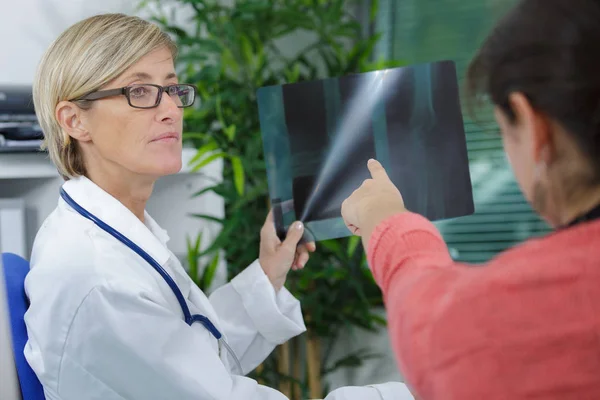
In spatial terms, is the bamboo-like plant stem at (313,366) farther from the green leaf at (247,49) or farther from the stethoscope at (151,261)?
the stethoscope at (151,261)

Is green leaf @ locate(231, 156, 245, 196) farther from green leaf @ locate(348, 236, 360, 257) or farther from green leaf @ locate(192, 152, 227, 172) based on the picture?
green leaf @ locate(348, 236, 360, 257)

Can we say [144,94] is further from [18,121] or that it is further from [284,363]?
[284,363]

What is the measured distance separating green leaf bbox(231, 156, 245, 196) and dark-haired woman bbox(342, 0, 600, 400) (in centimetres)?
141

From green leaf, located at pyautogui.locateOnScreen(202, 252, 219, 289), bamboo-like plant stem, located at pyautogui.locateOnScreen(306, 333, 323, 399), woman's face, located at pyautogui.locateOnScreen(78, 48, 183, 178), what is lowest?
bamboo-like plant stem, located at pyautogui.locateOnScreen(306, 333, 323, 399)

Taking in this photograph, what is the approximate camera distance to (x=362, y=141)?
4.13 feet

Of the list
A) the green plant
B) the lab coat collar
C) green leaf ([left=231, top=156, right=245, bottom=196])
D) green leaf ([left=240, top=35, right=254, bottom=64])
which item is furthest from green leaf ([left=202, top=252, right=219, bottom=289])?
the lab coat collar

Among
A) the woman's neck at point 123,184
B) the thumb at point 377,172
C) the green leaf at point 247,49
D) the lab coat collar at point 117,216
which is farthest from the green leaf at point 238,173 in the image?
the thumb at point 377,172

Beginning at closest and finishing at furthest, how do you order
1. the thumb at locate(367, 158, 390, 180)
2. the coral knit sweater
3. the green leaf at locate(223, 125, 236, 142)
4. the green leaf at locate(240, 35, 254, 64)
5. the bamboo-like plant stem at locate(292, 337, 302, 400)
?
1. the coral knit sweater
2. the thumb at locate(367, 158, 390, 180)
3. the green leaf at locate(223, 125, 236, 142)
4. the green leaf at locate(240, 35, 254, 64)
5. the bamboo-like plant stem at locate(292, 337, 302, 400)

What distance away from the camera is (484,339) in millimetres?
649

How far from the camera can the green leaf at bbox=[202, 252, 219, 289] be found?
2.01 metres

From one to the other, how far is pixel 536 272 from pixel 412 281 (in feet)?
0.42

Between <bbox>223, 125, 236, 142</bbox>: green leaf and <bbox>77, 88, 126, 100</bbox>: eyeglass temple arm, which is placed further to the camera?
<bbox>223, 125, 236, 142</bbox>: green leaf

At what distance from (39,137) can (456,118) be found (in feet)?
3.36

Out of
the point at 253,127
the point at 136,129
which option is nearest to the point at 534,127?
the point at 136,129
